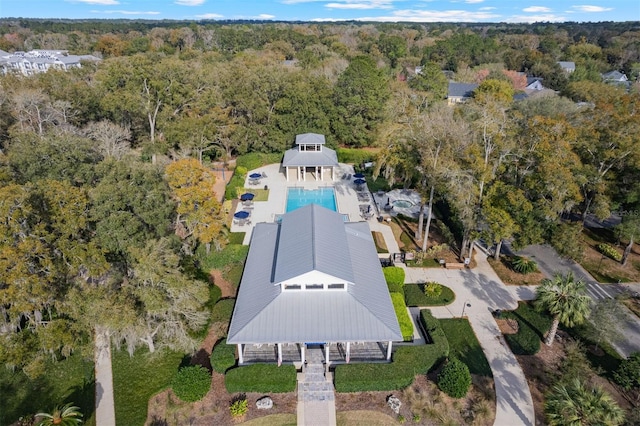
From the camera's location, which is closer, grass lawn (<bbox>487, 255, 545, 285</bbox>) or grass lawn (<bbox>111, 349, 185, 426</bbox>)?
grass lawn (<bbox>111, 349, 185, 426</bbox>)

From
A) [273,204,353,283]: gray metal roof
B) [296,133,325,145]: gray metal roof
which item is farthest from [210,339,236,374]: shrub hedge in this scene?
[296,133,325,145]: gray metal roof

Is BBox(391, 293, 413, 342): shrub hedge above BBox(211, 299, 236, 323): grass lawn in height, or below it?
above

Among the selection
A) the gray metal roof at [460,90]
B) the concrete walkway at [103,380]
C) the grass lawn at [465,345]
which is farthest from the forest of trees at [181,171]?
the gray metal roof at [460,90]

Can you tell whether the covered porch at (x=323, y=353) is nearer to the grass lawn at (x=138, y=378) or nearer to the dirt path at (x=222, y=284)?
Result: the grass lawn at (x=138, y=378)

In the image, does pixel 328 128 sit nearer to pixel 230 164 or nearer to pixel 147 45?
pixel 230 164

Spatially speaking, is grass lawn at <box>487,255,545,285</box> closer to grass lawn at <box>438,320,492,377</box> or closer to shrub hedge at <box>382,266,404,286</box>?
grass lawn at <box>438,320,492,377</box>

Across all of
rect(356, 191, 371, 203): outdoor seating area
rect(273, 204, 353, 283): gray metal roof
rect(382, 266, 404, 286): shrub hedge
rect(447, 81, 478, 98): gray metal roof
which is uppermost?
rect(447, 81, 478, 98): gray metal roof

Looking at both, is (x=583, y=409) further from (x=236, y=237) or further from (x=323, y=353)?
(x=236, y=237)
